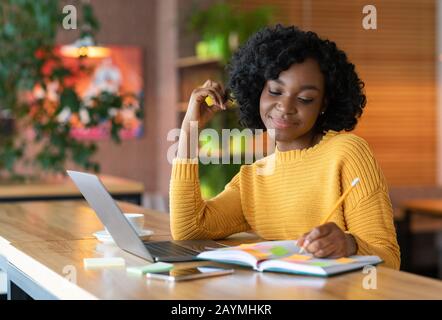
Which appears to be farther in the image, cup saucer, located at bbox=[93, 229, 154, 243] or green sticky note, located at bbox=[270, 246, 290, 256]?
cup saucer, located at bbox=[93, 229, 154, 243]

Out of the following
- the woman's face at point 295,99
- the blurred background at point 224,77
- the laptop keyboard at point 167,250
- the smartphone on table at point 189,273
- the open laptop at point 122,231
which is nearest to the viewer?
the smartphone on table at point 189,273

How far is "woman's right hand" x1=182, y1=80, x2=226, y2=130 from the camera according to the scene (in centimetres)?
205

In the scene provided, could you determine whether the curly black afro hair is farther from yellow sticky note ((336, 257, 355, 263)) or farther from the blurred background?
the blurred background

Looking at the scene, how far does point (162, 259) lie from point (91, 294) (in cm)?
34

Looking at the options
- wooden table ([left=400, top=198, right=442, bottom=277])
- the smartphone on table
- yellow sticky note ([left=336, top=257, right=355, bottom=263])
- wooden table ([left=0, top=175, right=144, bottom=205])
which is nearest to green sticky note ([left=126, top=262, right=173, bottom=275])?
the smartphone on table

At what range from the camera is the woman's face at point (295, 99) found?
74.7 inches

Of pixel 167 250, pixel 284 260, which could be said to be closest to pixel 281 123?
pixel 167 250

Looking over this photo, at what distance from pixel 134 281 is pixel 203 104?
0.76 metres

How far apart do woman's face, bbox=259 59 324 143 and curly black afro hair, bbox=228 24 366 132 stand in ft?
0.06

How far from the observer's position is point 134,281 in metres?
1.43

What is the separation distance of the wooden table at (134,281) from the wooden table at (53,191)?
6.57 ft

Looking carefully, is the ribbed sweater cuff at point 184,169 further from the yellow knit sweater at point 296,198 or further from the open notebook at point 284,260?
the open notebook at point 284,260

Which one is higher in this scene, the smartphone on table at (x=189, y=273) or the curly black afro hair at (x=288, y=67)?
the curly black afro hair at (x=288, y=67)

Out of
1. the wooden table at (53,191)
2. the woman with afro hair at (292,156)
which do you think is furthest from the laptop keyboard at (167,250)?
the wooden table at (53,191)
